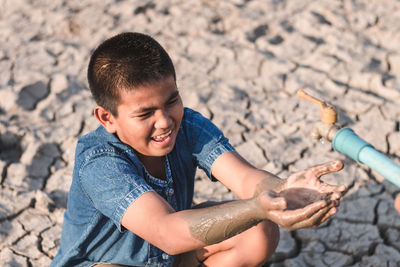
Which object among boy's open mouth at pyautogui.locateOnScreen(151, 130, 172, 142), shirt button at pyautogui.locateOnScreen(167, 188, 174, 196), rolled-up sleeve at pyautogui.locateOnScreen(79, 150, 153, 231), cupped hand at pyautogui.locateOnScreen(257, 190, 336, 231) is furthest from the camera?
shirt button at pyautogui.locateOnScreen(167, 188, 174, 196)

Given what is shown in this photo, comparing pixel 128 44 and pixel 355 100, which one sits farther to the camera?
pixel 355 100

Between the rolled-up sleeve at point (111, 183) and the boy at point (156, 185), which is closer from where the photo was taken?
the boy at point (156, 185)

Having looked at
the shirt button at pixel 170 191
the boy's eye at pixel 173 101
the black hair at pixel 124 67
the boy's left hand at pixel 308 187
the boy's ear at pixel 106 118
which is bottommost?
the shirt button at pixel 170 191

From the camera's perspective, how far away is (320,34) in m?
3.61

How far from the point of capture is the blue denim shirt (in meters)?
1.58

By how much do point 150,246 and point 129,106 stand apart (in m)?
0.52

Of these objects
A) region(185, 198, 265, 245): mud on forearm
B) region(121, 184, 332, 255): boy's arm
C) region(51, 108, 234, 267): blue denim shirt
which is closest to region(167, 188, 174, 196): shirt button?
region(51, 108, 234, 267): blue denim shirt

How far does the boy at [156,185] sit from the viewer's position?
4.63 feet

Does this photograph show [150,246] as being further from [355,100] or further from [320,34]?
[320,34]

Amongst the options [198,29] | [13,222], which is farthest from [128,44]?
[198,29]

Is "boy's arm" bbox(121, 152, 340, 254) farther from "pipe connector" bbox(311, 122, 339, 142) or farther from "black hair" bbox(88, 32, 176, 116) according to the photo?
"black hair" bbox(88, 32, 176, 116)

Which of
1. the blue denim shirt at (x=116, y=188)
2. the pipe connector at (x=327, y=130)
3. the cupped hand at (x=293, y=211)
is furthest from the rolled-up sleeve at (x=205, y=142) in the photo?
the cupped hand at (x=293, y=211)

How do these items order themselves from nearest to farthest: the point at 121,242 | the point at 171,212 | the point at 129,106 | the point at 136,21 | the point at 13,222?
the point at 171,212
the point at 129,106
the point at 121,242
the point at 13,222
the point at 136,21

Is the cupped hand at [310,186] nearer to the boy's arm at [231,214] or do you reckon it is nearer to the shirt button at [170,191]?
the boy's arm at [231,214]
